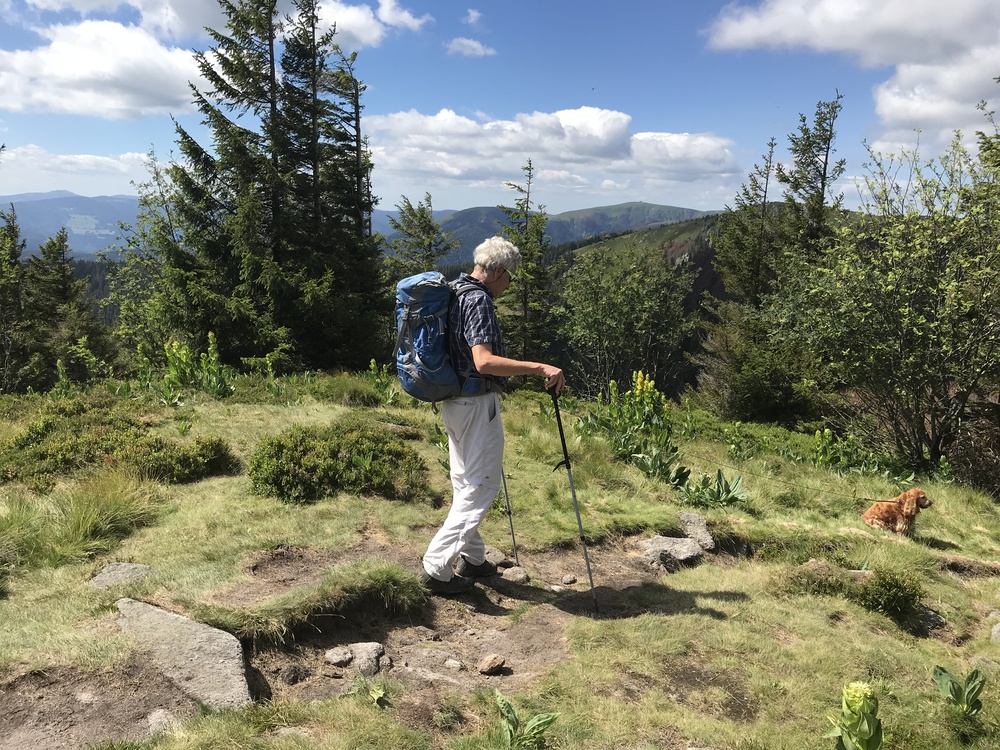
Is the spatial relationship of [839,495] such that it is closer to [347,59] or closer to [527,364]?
[527,364]

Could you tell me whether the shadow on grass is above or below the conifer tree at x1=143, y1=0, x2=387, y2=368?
below

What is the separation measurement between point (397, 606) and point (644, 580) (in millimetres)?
2273

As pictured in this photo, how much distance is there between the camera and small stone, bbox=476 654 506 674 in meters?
3.56

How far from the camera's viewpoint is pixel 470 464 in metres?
4.08

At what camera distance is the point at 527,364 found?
11.8 feet

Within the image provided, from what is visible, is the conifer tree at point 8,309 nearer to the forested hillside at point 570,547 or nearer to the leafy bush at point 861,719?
the forested hillside at point 570,547

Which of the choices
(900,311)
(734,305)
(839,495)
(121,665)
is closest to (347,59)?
(734,305)

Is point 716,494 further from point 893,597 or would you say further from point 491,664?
point 491,664

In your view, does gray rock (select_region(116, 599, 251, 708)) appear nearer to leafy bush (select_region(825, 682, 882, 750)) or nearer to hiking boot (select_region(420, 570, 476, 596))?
hiking boot (select_region(420, 570, 476, 596))

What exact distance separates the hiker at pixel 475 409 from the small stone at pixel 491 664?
2.50 feet

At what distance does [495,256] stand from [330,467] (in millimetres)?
3217

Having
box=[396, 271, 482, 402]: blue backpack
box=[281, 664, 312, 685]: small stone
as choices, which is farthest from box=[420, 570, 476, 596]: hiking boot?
box=[396, 271, 482, 402]: blue backpack

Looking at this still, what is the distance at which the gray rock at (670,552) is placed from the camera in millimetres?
5531

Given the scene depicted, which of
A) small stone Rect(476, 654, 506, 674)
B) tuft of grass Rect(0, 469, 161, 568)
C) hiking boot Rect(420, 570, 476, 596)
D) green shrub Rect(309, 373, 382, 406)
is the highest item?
green shrub Rect(309, 373, 382, 406)
